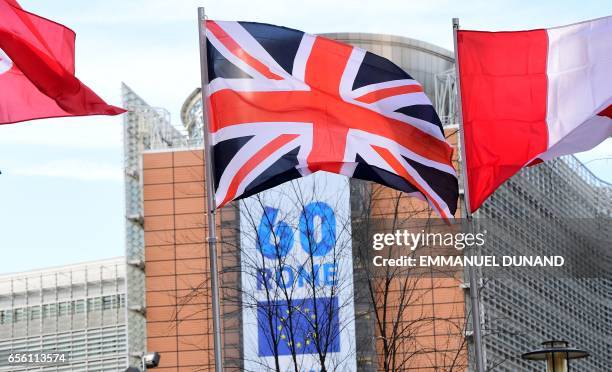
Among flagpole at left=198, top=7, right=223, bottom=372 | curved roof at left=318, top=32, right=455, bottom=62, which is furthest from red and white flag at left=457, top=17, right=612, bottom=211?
curved roof at left=318, top=32, right=455, bottom=62

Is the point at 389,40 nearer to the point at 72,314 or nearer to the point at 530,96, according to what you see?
the point at 72,314

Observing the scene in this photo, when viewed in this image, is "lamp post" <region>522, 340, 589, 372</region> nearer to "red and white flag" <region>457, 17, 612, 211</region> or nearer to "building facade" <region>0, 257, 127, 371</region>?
"red and white flag" <region>457, 17, 612, 211</region>

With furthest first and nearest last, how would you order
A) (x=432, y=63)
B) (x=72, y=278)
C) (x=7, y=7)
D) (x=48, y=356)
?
(x=72, y=278)
(x=432, y=63)
(x=48, y=356)
(x=7, y=7)

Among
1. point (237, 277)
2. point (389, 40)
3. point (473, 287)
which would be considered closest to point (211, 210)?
point (473, 287)

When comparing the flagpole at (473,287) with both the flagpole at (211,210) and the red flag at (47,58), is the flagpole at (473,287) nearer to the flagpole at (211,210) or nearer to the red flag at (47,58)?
the flagpole at (211,210)

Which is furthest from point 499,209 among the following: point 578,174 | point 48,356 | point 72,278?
point 48,356

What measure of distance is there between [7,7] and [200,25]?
264 centimetres

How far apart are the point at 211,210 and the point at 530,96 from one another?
15.2 ft

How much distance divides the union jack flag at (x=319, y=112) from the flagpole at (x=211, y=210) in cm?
11

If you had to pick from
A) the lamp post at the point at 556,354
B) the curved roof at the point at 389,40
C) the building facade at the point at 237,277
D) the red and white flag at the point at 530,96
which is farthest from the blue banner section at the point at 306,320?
the curved roof at the point at 389,40

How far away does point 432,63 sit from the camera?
9325 centimetres

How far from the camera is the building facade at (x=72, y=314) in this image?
111688mm

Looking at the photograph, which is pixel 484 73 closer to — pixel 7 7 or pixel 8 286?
pixel 7 7

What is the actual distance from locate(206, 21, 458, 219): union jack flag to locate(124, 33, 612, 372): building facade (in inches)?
1959
